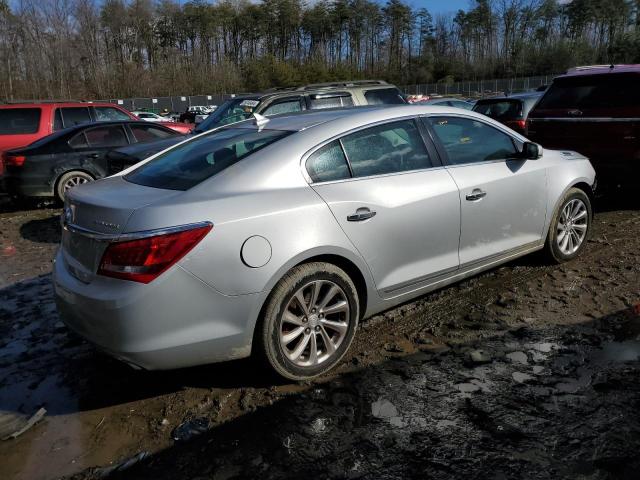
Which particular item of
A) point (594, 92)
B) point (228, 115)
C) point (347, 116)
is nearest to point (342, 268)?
point (347, 116)

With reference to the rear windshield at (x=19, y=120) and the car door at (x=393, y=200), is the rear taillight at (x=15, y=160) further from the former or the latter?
the car door at (x=393, y=200)

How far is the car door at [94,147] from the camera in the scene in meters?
9.13

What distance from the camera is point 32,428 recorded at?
3.10 meters

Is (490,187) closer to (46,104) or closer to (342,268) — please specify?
(342,268)

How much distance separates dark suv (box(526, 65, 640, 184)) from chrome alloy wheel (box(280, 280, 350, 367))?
4.88 metres

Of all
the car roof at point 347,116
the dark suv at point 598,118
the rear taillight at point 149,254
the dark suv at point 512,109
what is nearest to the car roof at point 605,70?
the dark suv at point 598,118

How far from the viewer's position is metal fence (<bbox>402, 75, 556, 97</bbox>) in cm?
5994

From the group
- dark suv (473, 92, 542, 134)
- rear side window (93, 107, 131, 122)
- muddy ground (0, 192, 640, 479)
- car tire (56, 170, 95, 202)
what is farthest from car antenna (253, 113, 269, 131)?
rear side window (93, 107, 131, 122)

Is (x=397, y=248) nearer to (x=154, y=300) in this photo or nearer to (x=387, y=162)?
(x=387, y=162)

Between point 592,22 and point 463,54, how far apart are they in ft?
63.3

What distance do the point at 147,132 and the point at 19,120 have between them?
101 inches

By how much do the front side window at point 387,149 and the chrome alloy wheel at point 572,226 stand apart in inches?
72.0

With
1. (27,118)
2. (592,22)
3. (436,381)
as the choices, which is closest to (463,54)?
(592,22)

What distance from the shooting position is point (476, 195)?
419cm
